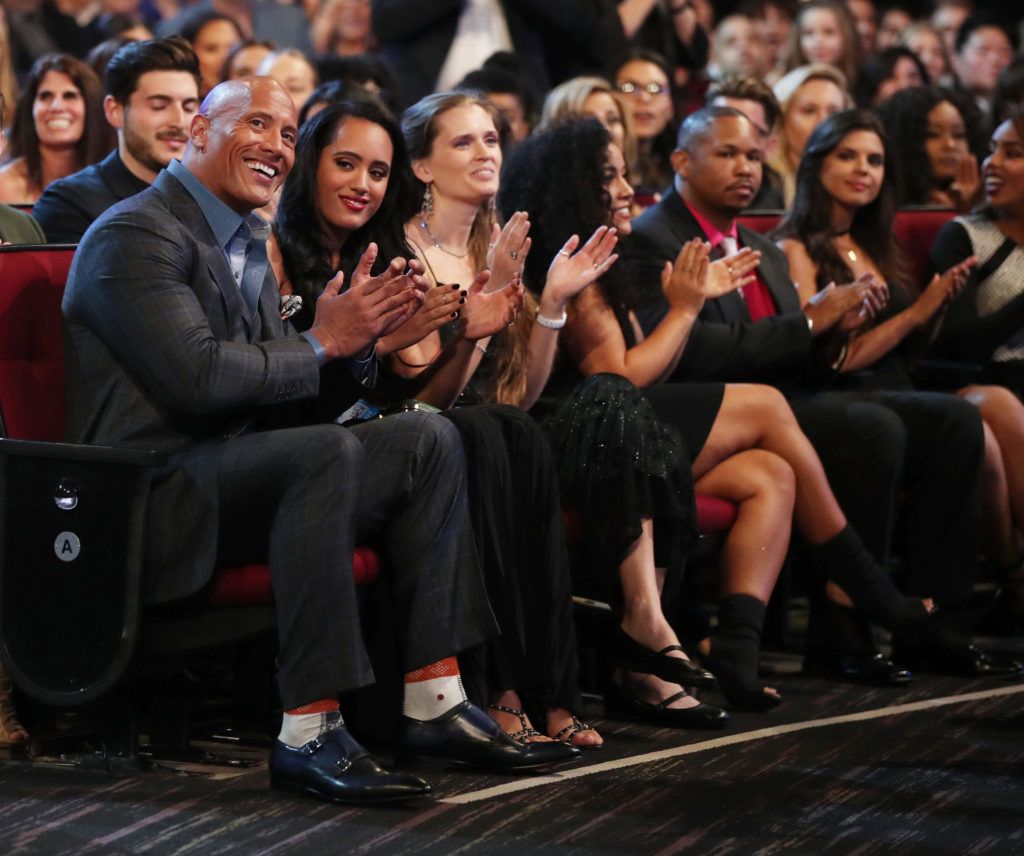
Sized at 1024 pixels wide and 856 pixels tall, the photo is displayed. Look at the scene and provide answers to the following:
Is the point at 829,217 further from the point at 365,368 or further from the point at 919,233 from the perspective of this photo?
the point at 365,368

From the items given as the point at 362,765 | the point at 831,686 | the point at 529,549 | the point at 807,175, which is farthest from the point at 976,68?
the point at 362,765

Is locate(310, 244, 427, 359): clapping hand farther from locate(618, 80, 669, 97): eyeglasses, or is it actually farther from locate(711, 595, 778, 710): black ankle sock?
locate(618, 80, 669, 97): eyeglasses

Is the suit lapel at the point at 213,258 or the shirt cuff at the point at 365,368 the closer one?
the suit lapel at the point at 213,258

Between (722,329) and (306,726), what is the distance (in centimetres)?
180

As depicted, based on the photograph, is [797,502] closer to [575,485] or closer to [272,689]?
[575,485]

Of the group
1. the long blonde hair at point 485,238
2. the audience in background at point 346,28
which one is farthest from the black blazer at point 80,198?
the audience in background at point 346,28

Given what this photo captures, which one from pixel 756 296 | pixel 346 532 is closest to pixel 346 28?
pixel 756 296

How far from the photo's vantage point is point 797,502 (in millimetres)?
4145

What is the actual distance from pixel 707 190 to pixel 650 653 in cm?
141

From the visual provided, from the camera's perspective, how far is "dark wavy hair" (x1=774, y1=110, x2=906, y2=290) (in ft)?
16.0

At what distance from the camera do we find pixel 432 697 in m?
3.26

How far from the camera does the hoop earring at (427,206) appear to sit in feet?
13.4

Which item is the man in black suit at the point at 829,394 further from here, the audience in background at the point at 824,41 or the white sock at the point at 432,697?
the audience in background at the point at 824,41

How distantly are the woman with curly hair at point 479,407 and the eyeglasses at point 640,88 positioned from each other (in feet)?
8.23
